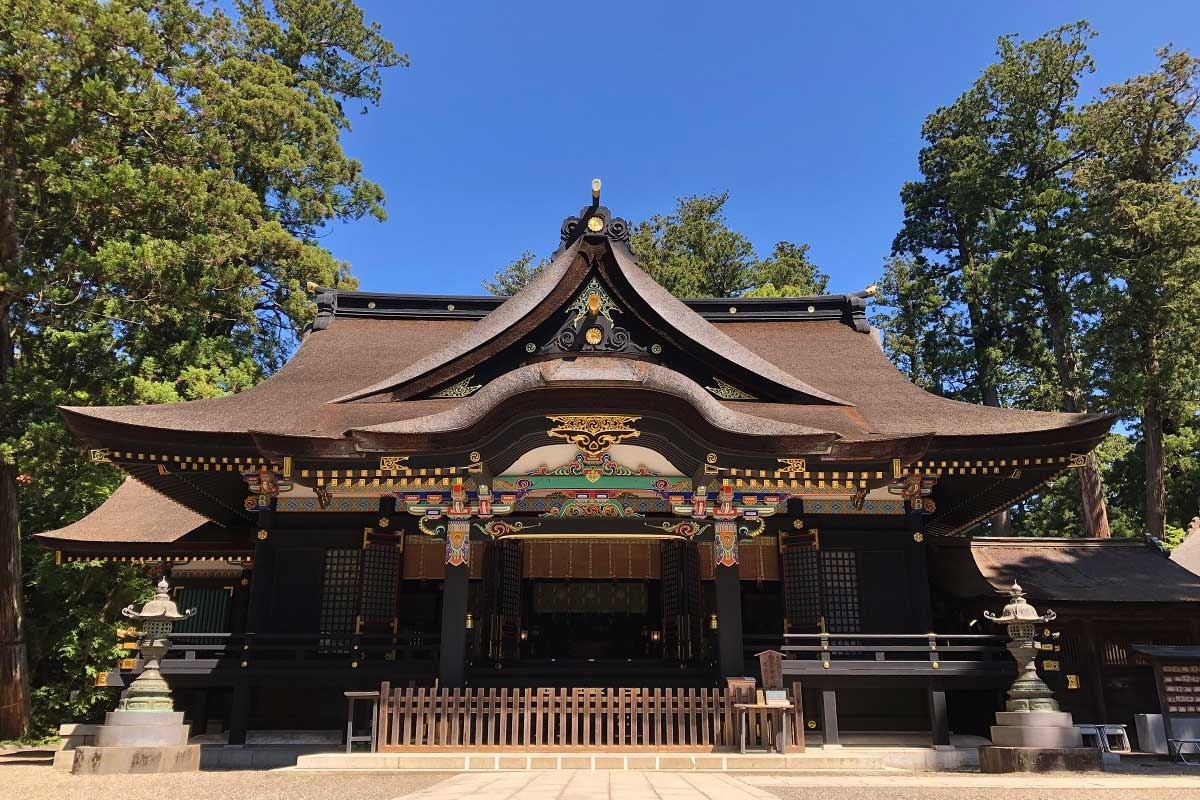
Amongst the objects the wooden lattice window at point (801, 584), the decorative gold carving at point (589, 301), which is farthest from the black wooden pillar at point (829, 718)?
the decorative gold carving at point (589, 301)

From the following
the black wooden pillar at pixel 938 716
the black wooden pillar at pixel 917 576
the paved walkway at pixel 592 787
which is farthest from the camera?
the black wooden pillar at pixel 917 576

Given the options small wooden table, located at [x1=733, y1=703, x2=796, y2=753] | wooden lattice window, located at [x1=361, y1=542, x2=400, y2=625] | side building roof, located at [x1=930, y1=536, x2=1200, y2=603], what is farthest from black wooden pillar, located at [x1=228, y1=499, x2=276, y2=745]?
side building roof, located at [x1=930, y1=536, x2=1200, y2=603]

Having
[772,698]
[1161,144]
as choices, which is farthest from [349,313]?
[1161,144]

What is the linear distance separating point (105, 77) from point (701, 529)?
14721 mm

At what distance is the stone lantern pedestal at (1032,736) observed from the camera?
8.90 m

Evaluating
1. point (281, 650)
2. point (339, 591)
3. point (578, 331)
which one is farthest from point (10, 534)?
point (578, 331)

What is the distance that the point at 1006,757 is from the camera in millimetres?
9109

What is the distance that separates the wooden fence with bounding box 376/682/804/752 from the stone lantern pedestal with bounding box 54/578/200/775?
2.51 metres

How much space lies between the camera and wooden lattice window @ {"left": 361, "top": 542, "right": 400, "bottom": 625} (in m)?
11.9

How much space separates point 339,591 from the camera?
Answer: 472 inches

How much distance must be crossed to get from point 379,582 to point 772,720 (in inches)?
245

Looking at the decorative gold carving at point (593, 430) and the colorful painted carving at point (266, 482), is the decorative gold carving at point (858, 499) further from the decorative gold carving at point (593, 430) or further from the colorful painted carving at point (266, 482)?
the colorful painted carving at point (266, 482)

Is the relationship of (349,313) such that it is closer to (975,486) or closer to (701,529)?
(701,529)

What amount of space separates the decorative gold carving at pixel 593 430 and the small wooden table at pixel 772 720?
136 inches
